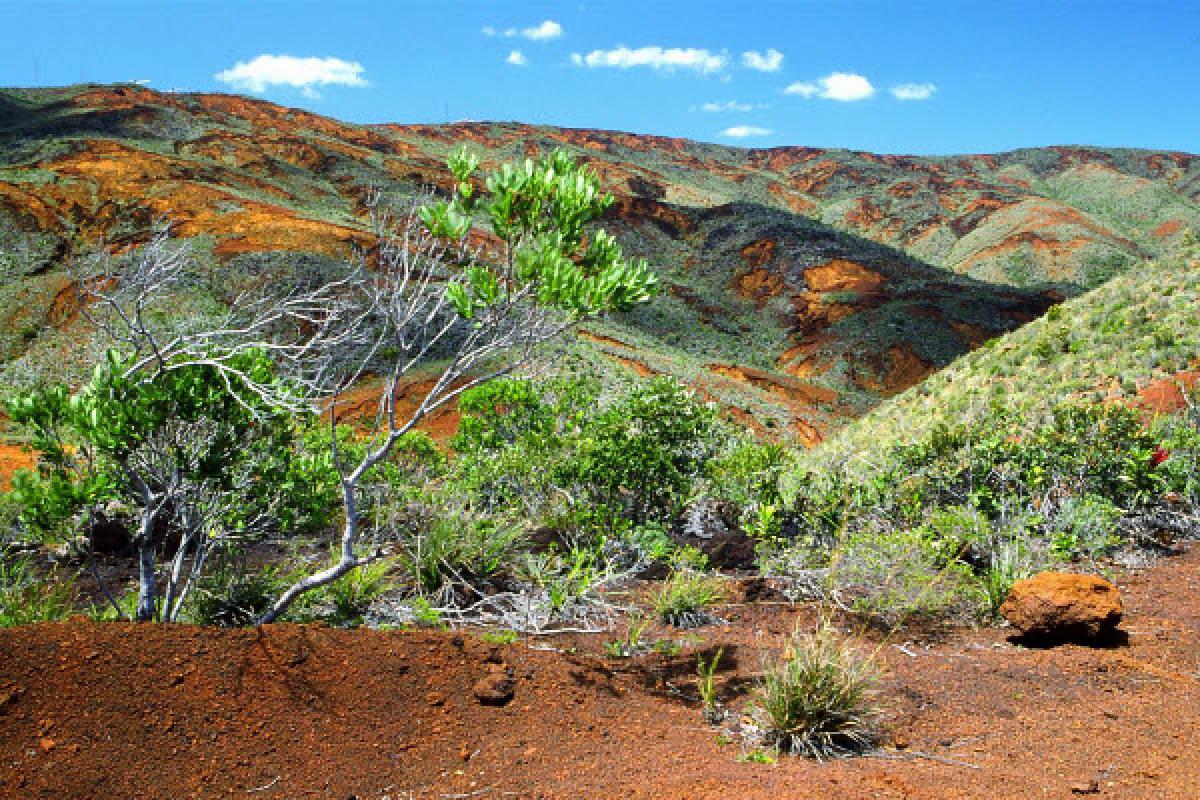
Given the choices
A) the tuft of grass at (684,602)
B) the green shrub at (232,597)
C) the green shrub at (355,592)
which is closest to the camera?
the green shrub at (232,597)

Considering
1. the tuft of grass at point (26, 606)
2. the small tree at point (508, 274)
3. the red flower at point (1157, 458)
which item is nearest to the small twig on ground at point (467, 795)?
the small tree at point (508, 274)

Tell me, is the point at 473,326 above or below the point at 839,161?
below

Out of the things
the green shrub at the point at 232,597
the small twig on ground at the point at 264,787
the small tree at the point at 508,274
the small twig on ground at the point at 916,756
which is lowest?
the green shrub at the point at 232,597

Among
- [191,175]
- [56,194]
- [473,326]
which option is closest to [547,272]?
[473,326]

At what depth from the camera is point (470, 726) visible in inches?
136

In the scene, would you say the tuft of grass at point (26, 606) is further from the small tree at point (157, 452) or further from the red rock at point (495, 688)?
the red rock at point (495, 688)

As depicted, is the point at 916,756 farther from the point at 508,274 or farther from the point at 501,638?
the point at 508,274

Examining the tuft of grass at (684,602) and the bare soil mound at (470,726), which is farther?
the tuft of grass at (684,602)

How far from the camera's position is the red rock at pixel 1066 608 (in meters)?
4.44

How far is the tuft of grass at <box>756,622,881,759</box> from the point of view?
3414 mm

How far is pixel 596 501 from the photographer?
7070 mm

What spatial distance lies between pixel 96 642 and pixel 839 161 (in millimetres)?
104749

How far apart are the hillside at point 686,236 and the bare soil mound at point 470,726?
2.68 meters

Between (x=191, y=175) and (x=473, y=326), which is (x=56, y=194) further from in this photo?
(x=473, y=326)
